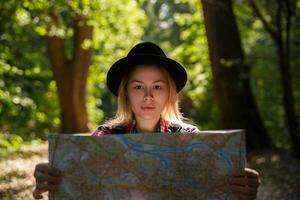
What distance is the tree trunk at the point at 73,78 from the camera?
1469cm

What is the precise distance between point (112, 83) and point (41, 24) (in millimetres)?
7573

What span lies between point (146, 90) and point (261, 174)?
17.1 ft

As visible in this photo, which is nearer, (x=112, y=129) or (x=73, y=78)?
(x=112, y=129)

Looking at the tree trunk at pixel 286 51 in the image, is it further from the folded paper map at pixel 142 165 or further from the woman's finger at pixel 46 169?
the woman's finger at pixel 46 169

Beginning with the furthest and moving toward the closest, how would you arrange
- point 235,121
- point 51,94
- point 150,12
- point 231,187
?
point 150,12, point 51,94, point 235,121, point 231,187

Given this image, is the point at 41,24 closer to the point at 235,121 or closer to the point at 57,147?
the point at 235,121

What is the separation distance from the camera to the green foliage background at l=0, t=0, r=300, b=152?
9141 mm

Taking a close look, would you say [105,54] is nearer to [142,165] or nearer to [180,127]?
[180,127]

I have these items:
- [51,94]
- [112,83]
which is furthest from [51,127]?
[112,83]

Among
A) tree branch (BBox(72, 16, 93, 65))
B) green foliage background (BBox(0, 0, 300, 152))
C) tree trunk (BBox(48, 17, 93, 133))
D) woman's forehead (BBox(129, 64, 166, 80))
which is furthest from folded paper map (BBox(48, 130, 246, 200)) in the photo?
tree trunk (BBox(48, 17, 93, 133))

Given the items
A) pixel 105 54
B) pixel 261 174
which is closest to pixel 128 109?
pixel 261 174

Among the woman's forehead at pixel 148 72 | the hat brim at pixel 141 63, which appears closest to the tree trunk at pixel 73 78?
the hat brim at pixel 141 63

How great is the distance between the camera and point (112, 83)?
3383 mm

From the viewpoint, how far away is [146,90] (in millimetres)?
3020
